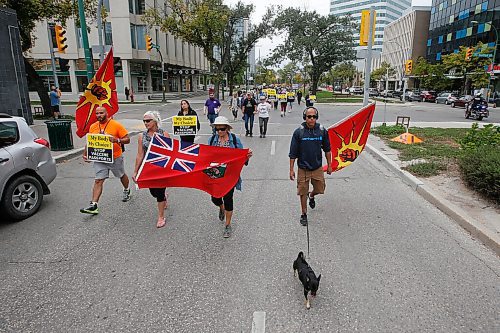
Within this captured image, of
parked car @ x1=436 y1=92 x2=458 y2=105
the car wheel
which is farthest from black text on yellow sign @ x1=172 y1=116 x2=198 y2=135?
parked car @ x1=436 y1=92 x2=458 y2=105

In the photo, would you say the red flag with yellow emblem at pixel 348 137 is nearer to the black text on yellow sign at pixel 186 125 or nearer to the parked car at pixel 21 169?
the black text on yellow sign at pixel 186 125

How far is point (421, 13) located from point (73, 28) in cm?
7104

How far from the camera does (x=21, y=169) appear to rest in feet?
18.1

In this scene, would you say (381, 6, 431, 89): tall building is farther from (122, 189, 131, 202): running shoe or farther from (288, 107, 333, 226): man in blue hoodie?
(122, 189, 131, 202): running shoe

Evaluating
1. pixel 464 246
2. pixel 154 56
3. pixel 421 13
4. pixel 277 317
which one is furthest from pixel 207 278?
pixel 421 13

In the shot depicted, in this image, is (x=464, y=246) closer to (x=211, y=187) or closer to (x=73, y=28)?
Result: (x=211, y=187)

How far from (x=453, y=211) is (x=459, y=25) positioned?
228 ft

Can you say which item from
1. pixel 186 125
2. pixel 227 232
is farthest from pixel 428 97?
pixel 227 232

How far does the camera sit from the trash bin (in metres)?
10.9

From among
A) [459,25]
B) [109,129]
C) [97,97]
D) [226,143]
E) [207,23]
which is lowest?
[226,143]

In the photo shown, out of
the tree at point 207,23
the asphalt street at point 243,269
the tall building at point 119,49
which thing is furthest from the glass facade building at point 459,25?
the asphalt street at point 243,269

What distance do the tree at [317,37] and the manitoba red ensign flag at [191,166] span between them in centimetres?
4599

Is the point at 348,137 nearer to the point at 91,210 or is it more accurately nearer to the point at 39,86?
the point at 91,210

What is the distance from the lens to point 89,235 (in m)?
5.04
